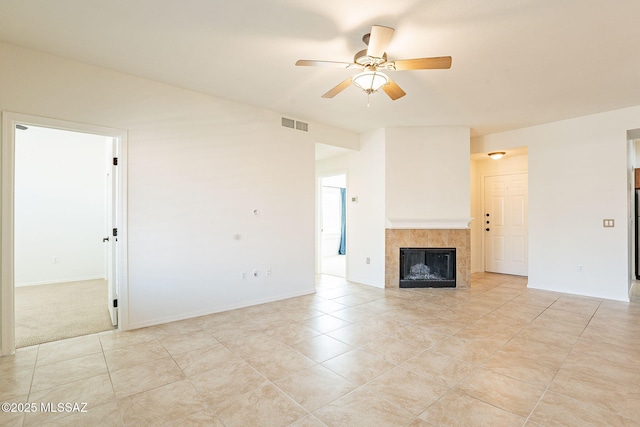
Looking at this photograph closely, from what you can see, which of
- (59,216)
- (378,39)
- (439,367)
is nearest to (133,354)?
(439,367)

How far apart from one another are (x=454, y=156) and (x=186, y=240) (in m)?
4.52

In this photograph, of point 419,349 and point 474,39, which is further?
point 419,349

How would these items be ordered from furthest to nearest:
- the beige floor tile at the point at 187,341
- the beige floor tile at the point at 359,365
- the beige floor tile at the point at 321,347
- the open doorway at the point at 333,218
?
the open doorway at the point at 333,218 < the beige floor tile at the point at 187,341 < the beige floor tile at the point at 321,347 < the beige floor tile at the point at 359,365

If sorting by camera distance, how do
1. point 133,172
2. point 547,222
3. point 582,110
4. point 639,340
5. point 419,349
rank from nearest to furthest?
point 419,349 < point 639,340 < point 133,172 < point 582,110 < point 547,222

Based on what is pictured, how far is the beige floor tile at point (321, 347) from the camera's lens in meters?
2.74

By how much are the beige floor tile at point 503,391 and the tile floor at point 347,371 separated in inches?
0.5

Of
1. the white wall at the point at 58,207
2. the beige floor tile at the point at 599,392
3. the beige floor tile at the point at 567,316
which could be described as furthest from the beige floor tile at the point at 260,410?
the white wall at the point at 58,207

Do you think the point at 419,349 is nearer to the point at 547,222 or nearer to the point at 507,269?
the point at 547,222

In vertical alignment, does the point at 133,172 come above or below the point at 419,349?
above

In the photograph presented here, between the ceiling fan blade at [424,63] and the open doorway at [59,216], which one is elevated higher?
the ceiling fan blade at [424,63]

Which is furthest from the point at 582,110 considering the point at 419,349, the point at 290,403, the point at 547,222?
the point at 290,403

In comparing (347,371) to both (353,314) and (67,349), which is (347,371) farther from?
(67,349)

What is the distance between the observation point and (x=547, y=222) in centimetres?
514

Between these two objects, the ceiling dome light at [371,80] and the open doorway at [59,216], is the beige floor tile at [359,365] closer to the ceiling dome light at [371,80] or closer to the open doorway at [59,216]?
the ceiling dome light at [371,80]
